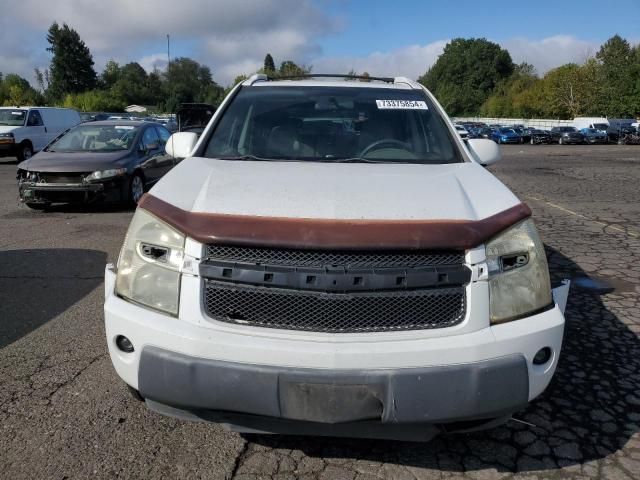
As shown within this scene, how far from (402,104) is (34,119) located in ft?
59.8

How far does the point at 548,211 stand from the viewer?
372 inches

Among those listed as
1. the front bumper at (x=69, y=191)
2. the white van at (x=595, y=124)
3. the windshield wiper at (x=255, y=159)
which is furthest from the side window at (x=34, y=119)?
the white van at (x=595, y=124)

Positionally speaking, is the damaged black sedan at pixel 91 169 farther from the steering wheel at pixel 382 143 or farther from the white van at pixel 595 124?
the white van at pixel 595 124

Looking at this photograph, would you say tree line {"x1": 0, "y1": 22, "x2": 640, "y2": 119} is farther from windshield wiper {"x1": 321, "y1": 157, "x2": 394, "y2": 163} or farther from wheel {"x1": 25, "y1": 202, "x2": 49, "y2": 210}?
windshield wiper {"x1": 321, "y1": 157, "x2": 394, "y2": 163}

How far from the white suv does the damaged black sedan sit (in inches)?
261

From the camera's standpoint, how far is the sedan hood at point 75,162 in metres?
8.38

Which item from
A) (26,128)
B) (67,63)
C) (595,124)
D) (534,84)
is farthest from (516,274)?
(67,63)

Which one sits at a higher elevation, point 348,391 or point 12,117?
point 12,117

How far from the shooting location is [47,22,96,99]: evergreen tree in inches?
4016

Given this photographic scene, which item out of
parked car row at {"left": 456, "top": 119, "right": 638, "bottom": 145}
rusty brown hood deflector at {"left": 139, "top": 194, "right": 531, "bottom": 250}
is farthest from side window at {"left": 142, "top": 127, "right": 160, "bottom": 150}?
parked car row at {"left": 456, "top": 119, "right": 638, "bottom": 145}

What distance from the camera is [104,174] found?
27.8ft

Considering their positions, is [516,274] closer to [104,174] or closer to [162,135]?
[104,174]

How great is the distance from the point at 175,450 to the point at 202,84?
11903 centimetres

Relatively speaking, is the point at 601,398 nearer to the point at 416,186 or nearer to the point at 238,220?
the point at 416,186
